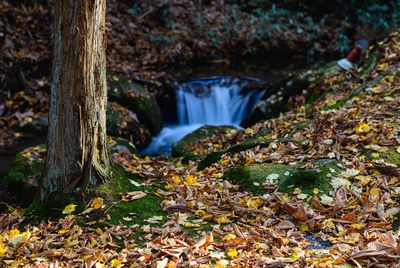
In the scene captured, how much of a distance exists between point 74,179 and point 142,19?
37.9ft

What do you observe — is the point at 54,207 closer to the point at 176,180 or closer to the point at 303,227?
the point at 176,180

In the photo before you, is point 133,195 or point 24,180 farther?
point 24,180

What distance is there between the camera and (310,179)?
467 cm

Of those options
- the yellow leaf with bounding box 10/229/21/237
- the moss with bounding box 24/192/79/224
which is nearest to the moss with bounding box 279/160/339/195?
the moss with bounding box 24/192/79/224

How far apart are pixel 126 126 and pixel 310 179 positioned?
6.21m

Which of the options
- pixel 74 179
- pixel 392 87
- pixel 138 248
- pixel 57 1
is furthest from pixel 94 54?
pixel 392 87

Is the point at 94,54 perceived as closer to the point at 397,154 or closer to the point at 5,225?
the point at 5,225

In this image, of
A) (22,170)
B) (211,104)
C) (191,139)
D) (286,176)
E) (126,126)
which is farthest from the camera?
(211,104)

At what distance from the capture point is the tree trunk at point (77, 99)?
13.8 ft

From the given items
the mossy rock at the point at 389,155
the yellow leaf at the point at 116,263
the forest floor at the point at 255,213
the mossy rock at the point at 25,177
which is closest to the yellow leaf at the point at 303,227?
the forest floor at the point at 255,213

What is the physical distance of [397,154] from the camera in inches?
194

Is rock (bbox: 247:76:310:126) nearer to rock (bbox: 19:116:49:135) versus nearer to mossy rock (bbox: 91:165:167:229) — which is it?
rock (bbox: 19:116:49:135)

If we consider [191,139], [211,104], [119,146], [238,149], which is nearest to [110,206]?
[238,149]

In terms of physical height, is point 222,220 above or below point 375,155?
below
